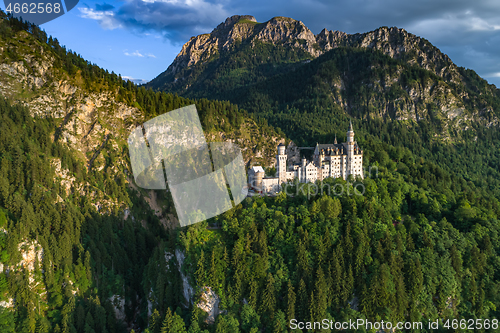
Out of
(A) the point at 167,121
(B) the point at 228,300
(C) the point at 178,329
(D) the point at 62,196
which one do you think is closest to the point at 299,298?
(B) the point at 228,300

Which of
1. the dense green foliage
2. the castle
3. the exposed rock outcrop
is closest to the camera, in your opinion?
the exposed rock outcrop

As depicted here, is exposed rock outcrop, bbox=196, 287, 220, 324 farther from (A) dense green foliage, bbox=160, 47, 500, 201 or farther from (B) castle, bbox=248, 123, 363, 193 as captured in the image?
(A) dense green foliage, bbox=160, 47, 500, 201

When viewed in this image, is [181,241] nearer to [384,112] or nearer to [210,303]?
[210,303]

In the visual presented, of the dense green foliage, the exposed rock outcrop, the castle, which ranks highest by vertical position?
the dense green foliage

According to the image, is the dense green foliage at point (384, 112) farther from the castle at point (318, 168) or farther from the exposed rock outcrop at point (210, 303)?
the exposed rock outcrop at point (210, 303)

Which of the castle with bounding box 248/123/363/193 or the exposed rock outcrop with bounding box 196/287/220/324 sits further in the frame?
the castle with bounding box 248/123/363/193

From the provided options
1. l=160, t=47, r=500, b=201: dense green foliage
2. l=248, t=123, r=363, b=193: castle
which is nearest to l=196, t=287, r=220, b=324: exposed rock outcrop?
l=248, t=123, r=363, b=193: castle

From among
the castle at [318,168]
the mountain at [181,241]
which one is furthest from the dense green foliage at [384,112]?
the mountain at [181,241]

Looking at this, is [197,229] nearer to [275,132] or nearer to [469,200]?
[275,132]
